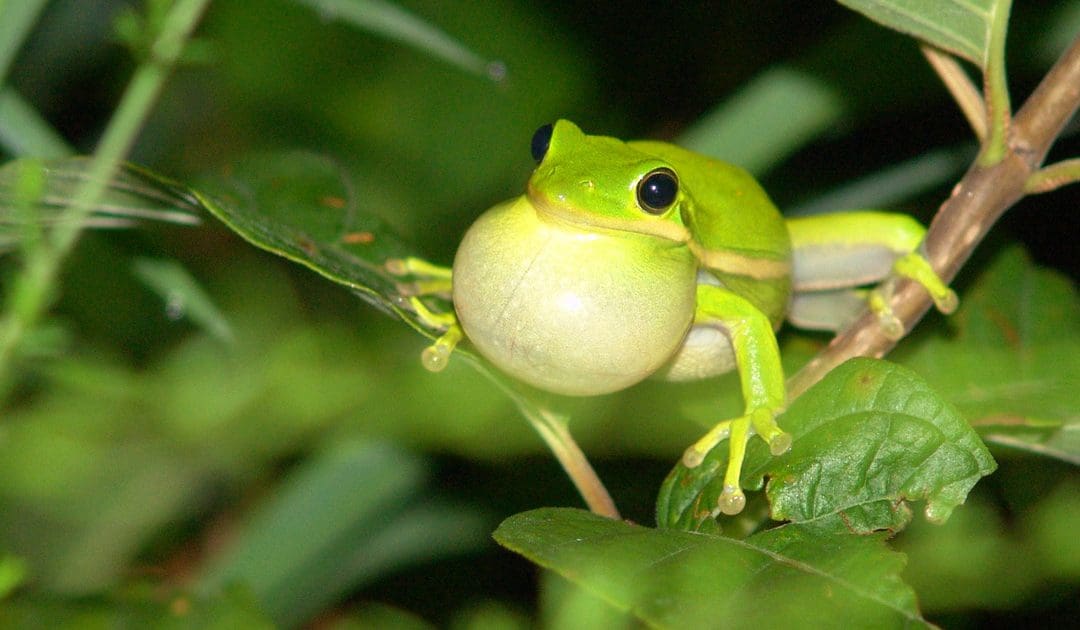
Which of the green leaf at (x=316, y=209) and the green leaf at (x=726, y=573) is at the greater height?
the green leaf at (x=316, y=209)

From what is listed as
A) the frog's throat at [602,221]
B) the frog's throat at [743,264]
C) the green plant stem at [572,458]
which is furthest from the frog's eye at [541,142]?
the green plant stem at [572,458]

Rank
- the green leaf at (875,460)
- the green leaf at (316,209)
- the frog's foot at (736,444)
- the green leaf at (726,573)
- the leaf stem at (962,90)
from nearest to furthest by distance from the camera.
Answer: the green leaf at (726,573) → the green leaf at (875,460) → the frog's foot at (736,444) → the leaf stem at (962,90) → the green leaf at (316,209)

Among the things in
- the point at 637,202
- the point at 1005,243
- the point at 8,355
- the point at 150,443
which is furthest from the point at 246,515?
the point at 1005,243

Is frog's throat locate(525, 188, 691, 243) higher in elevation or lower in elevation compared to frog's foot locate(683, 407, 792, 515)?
higher

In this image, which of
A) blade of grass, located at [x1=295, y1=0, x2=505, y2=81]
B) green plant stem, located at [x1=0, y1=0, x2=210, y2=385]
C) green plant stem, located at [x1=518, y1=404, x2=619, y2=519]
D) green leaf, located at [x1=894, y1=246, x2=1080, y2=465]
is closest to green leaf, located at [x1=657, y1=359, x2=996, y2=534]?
green plant stem, located at [x1=518, y1=404, x2=619, y2=519]

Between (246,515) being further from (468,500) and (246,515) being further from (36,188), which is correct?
(36,188)

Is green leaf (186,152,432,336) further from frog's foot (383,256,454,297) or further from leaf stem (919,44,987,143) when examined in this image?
leaf stem (919,44,987,143)

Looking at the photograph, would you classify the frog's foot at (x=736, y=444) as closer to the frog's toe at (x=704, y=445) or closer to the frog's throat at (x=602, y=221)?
the frog's toe at (x=704, y=445)
